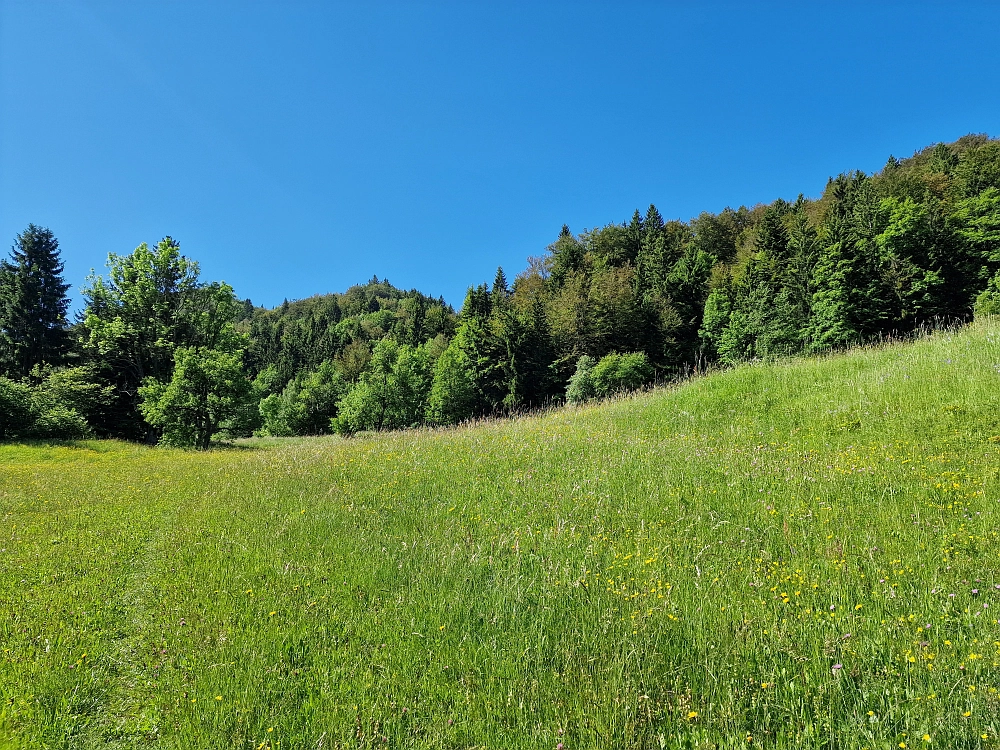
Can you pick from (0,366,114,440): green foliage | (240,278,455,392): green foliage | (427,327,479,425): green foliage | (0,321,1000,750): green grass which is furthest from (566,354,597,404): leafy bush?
(0,366,114,440): green foliage

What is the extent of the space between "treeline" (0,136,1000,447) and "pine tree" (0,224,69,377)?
0.42ft

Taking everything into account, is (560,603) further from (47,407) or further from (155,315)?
(155,315)

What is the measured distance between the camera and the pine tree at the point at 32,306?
37.6m

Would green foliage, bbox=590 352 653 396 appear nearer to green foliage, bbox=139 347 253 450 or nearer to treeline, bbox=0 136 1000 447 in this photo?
treeline, bbox=0 136 1000 447

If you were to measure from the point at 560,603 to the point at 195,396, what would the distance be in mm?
29911

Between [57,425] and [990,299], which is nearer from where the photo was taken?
[57,425]

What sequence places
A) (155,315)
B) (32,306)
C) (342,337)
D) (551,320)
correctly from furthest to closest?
(342,337) < (551,320) < (32,306) < (155,315)

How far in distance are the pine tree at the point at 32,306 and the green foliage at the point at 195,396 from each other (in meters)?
21.4

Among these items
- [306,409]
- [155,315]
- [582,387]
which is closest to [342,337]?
[306,409]

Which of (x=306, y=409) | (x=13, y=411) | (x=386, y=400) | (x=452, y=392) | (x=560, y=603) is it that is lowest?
(x=560, y=603)

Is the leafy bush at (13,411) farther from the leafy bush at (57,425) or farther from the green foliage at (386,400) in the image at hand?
the green foliage at (386,400)

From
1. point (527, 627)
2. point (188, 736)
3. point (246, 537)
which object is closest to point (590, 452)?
point (527, 627)

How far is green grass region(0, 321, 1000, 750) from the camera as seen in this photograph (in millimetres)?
2549

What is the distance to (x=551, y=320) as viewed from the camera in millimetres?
56531
